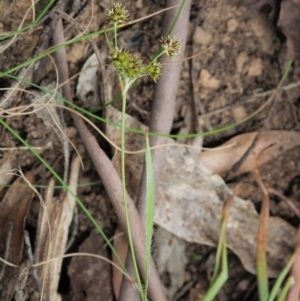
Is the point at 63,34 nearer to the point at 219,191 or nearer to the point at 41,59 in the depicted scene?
the point at 41,59

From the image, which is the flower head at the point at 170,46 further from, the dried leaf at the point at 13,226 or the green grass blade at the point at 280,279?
the green grass blade at the point at 280,279

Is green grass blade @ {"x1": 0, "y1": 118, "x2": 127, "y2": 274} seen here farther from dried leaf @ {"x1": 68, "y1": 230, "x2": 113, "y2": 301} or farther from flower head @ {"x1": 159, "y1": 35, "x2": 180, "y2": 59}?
flower head @ {"x1": 159, "y1": 35, "x2": 180, "y2": 59}

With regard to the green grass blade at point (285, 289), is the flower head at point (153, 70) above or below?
above

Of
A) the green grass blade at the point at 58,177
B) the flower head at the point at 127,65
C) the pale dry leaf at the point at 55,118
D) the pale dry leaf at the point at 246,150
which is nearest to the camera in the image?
the flower head at the point at 127,65

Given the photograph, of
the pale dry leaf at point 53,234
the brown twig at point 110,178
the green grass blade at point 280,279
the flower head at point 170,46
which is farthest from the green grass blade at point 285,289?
the flower head at point 170,46

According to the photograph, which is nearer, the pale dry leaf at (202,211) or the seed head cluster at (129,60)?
the seed head cluster at (129,60)
